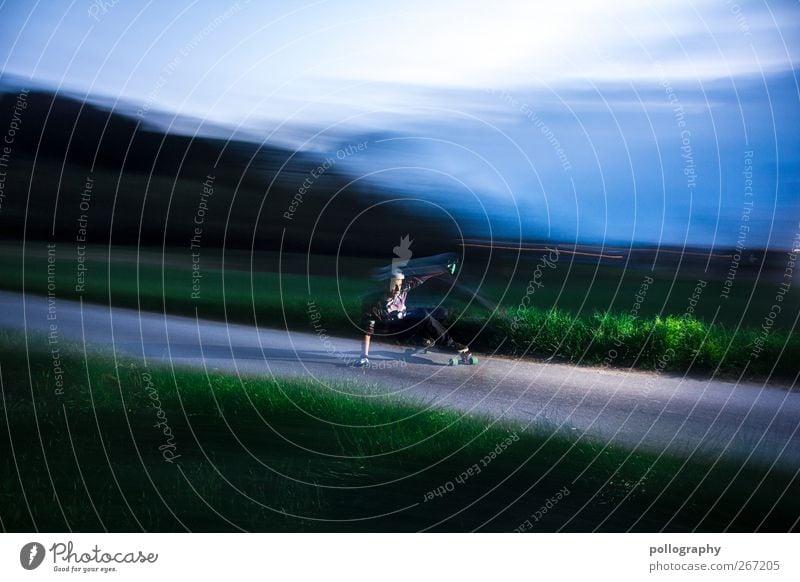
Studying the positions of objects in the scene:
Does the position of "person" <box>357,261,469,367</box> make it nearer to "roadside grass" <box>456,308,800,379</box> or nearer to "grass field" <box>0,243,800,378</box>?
"grass field" <box>0,243,800,378</box>

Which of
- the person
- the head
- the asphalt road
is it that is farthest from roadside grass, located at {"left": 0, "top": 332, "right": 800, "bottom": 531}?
the head

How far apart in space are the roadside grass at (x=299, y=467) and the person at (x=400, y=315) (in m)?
0.34

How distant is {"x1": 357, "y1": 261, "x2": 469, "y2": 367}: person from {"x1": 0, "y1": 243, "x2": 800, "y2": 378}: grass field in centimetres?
6

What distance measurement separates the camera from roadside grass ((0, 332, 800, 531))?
14.1 feet

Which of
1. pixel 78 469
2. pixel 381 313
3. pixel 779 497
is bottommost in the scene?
pixel 78 469

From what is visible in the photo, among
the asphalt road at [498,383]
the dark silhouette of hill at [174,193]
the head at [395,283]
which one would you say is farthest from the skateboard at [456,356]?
the dark silhouette of hill at [174,193]

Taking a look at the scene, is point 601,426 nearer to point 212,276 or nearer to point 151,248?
point 212,276

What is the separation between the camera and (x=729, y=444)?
4.64 m

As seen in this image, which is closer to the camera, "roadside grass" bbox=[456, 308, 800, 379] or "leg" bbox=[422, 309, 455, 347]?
"leg" bbox=[422, 309, 455, 347]

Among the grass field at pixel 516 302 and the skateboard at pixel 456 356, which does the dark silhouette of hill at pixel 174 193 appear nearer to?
the grass field at pixel 516 302

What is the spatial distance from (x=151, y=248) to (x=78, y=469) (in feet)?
3.55

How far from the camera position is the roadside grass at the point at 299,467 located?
430cm

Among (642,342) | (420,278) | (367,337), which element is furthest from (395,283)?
(642,342)

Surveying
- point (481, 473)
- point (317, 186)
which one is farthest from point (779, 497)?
point (317, 186)
